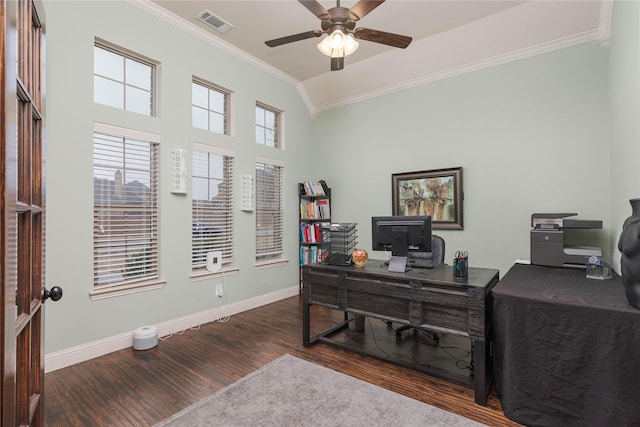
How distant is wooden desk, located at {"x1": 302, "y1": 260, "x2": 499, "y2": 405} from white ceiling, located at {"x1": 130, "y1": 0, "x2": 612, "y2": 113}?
275cm

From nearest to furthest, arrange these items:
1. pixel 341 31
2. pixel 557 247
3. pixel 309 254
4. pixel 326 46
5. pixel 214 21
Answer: pixel 341 31, pixel 326 46, pixel 557 247, pixel 214 21, pixel 309 254

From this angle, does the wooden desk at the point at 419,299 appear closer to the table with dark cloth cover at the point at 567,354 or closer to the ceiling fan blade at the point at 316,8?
the table with dark cloth cover at the point at 567,354

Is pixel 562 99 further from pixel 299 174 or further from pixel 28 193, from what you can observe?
pixel 28 193

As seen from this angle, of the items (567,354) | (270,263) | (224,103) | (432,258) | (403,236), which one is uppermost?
(224,103)

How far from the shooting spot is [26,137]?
1048 millimetres

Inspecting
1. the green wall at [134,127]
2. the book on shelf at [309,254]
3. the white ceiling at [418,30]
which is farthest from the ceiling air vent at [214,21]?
the book on shelf at [309,254]

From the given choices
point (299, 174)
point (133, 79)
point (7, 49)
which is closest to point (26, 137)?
point (7, 49)

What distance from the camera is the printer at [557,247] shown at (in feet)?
9.02

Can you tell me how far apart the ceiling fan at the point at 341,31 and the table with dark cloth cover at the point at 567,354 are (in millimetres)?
2307

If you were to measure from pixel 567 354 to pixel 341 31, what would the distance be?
9.27ft

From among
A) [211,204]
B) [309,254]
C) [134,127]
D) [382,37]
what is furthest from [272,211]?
[382,37]

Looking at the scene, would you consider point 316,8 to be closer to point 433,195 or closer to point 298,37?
point 298,37

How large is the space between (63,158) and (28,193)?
2.08 meters

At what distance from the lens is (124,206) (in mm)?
3164
